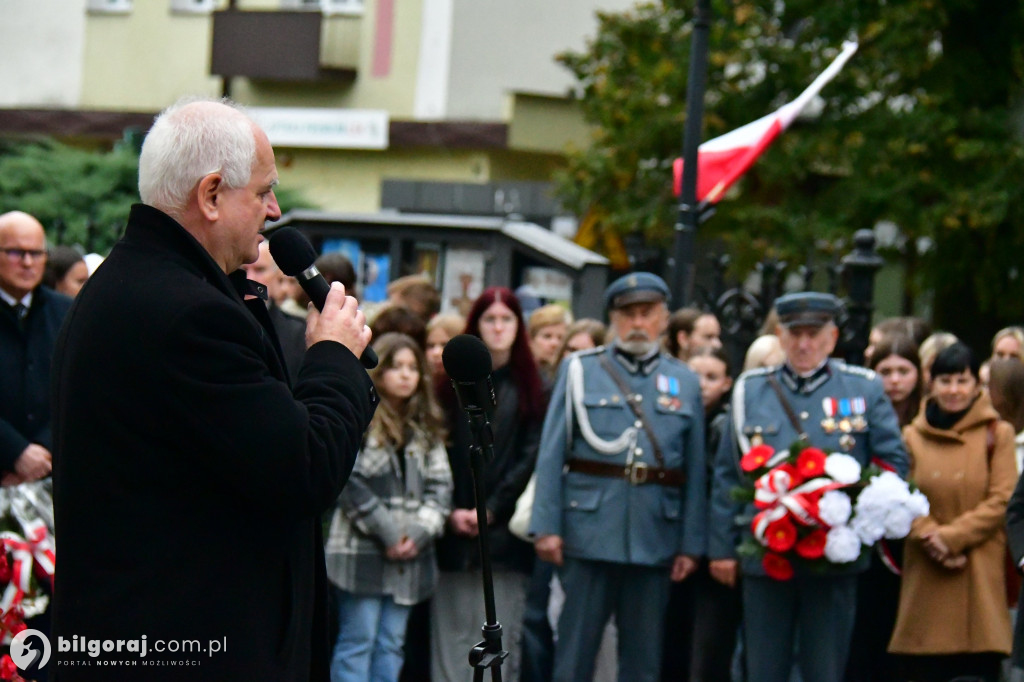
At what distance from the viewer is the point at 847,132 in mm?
16500

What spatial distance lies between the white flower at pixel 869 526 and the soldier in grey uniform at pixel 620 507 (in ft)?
2.43

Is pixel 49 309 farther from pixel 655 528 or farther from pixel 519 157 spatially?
pixel 519 157

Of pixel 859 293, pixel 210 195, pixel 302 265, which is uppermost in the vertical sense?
pixel 859 293

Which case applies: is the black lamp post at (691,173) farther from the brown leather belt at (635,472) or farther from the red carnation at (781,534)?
the red carnation at (781,534)

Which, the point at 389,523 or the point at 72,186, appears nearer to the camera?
the point at 389,523

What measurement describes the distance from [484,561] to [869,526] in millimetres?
3230

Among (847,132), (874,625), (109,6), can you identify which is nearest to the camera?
(874,625)

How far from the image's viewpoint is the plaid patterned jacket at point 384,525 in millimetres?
6945

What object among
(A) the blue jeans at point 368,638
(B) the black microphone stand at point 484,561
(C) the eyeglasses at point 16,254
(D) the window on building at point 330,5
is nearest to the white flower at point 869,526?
(A) the blue jeans at point 368,638

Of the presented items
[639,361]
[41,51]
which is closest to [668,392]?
[639,361]

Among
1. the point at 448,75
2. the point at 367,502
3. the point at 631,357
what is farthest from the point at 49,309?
the point at 448,75

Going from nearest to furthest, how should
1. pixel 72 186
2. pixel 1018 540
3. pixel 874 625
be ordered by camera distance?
pixel 1018 540, pixel 874 625, pixel 72 186

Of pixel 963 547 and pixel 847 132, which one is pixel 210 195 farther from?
pixel 847 132

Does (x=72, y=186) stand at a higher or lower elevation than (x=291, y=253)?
higher
